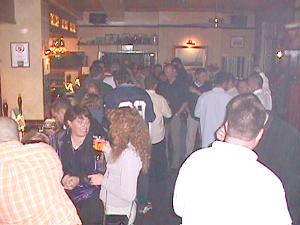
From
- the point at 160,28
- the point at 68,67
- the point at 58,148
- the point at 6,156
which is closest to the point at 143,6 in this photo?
the point at 160,28

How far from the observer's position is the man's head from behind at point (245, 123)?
6.72 ft

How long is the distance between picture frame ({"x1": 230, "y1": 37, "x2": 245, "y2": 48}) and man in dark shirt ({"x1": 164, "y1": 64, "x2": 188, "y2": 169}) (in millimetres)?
6866

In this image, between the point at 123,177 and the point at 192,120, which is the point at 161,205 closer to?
the point at 192,120

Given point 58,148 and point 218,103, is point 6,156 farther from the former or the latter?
point 218,103

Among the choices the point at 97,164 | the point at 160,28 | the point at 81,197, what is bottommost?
the point at 81,197

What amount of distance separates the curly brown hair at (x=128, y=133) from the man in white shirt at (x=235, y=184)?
43.0 inches

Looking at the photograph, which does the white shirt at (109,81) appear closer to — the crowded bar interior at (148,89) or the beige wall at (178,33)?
the crowded bar interior at (148,89)

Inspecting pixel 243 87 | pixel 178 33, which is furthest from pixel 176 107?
pixel 178 33

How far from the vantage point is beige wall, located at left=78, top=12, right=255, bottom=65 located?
12.6 metres

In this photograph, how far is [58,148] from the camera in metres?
3.54

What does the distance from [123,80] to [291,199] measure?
2659 millimetres

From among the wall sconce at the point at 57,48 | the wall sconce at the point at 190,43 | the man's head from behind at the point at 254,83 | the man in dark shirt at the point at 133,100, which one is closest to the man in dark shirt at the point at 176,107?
the man in dark shirt at the point at 133,100

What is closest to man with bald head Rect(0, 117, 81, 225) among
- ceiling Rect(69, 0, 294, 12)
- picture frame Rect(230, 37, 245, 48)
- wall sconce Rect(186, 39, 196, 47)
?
ceiling Rect(69, 0, 294, 12)

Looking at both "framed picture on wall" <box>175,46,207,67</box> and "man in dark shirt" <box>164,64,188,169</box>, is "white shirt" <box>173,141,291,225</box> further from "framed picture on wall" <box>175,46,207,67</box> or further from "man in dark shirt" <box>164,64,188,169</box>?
"framed picture on wall" <box>175,46,207,67</box>
